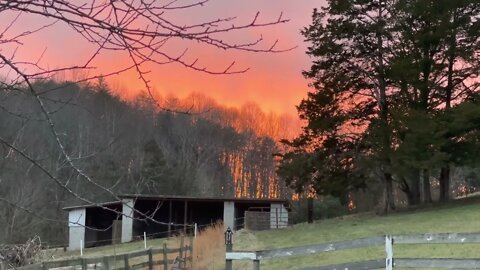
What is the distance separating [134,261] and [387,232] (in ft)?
33.1

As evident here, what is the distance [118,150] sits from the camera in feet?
21.9

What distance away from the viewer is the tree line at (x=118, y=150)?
2.64 metres

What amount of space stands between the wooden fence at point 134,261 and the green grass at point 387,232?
5.54 ft

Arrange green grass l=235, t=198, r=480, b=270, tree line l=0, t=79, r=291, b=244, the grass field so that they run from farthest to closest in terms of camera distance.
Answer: the grass field, green grass l=235, t=198, r=480, b=270, tree line l=0, t=79, r=291, b=244

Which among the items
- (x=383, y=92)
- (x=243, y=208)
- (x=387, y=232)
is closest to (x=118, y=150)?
(x=387, y=232)

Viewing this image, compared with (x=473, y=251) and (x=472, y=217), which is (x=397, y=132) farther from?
(x=473, y=251)

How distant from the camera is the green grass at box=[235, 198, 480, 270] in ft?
47.9

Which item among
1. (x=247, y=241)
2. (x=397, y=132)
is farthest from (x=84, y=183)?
(x=397, y=132)

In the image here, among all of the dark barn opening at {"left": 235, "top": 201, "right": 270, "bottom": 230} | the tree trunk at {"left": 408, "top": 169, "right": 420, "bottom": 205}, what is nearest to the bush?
the dark barn opening at {"left": 235, "top": 201, "right": 270, "bottom": 230}

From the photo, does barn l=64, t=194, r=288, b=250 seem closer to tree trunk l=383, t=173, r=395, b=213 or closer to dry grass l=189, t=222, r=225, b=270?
tree trunk l=383, t=173, r=395, b=213

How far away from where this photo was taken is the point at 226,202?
1490 inches

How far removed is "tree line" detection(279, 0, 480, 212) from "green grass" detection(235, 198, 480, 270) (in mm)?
2098

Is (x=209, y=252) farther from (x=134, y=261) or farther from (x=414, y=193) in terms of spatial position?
(x=414, y=193)

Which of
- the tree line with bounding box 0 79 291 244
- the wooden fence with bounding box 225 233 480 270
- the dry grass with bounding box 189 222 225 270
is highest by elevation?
the tree line with bounding box 0 79 291 244
